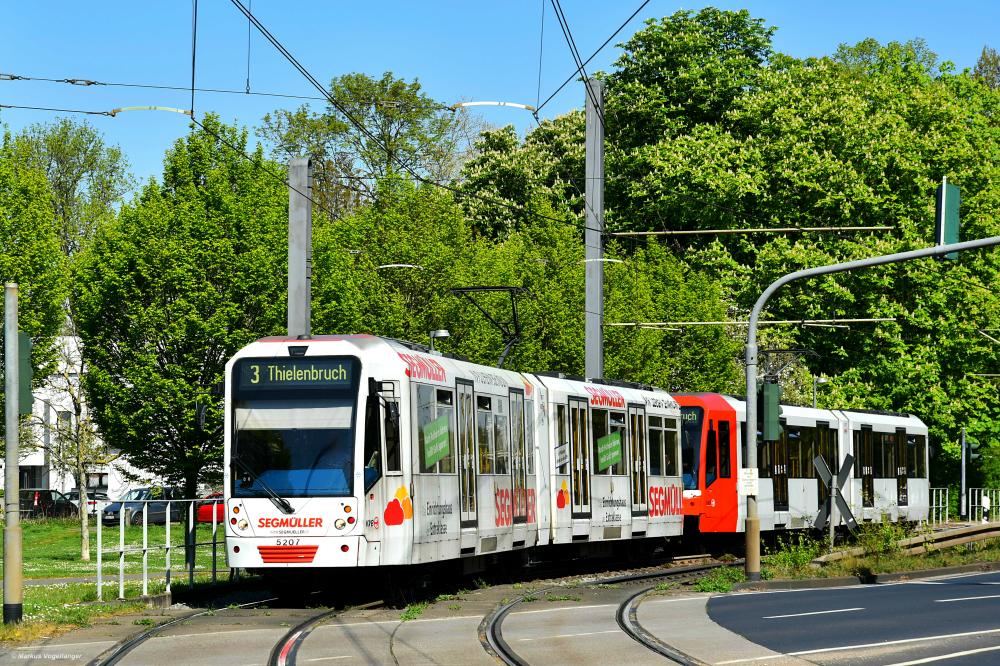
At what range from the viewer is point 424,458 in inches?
771

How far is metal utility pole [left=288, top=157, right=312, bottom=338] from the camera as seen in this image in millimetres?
24062

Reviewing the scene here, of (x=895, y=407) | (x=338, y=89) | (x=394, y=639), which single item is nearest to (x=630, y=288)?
(x=895, y=407)

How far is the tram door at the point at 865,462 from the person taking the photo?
3719cm

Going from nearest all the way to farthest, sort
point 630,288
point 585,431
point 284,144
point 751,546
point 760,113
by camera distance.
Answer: point 751,546 < point 585,431 < point 630,288 < point 760,113 < point 284,144

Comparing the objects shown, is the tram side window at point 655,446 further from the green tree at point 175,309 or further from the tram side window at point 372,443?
the tram side window at point 372,443

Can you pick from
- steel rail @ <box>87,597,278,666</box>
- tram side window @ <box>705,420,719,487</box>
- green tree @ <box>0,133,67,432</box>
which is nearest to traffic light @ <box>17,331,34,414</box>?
steel rail @ <box>87,597,278,666</box>

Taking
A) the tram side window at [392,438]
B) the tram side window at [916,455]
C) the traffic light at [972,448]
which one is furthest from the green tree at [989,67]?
the tram side window at [392,438]

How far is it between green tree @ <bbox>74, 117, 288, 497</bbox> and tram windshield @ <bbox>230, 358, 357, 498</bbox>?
12.3m

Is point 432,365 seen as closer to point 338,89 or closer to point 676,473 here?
point 676,473

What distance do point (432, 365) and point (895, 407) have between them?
2860cm

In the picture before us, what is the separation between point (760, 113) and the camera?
50.3m

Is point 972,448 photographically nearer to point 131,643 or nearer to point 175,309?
point 175,309

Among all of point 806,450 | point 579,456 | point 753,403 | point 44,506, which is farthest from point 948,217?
point 44,506

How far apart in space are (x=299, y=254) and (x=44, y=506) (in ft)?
156
